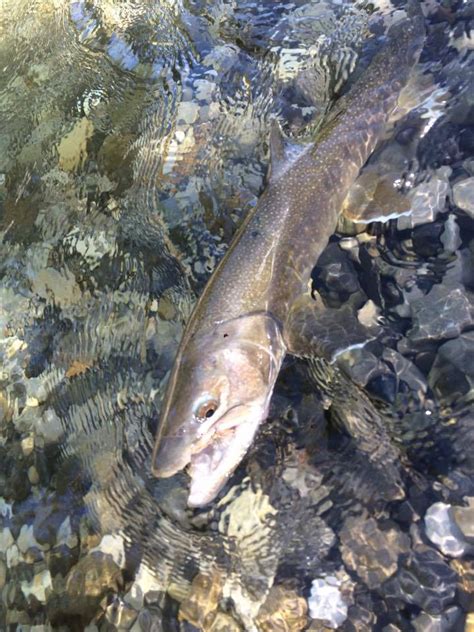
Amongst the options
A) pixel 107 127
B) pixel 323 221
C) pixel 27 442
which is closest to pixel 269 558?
pixel 27 442

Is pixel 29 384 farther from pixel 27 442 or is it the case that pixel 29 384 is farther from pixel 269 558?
pixel 269 558

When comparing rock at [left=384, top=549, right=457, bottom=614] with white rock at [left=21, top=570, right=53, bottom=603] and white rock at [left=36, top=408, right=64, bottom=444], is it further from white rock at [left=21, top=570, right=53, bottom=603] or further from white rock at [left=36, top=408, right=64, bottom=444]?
white rock at [left=36, top=408, right=64, bottom=444]

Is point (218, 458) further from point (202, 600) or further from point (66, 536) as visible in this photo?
point (66, 536)

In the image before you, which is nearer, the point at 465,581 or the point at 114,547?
the point at 465,581

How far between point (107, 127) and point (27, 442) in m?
3.50

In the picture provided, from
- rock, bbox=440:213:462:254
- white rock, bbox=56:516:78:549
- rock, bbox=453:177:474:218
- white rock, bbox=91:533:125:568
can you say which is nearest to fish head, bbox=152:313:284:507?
white rock, bbox=91:533:125:568

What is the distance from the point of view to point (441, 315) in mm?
4238

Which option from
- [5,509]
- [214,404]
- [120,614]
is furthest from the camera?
[5,509]

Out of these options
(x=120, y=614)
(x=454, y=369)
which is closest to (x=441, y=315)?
(x=454, y=369)

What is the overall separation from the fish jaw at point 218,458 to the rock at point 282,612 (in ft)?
2.37

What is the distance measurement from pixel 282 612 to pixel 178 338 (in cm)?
208

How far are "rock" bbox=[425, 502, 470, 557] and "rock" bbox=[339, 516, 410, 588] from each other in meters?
0.17

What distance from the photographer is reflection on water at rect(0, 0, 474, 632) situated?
3693 millimetres

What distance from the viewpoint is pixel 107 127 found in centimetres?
631
